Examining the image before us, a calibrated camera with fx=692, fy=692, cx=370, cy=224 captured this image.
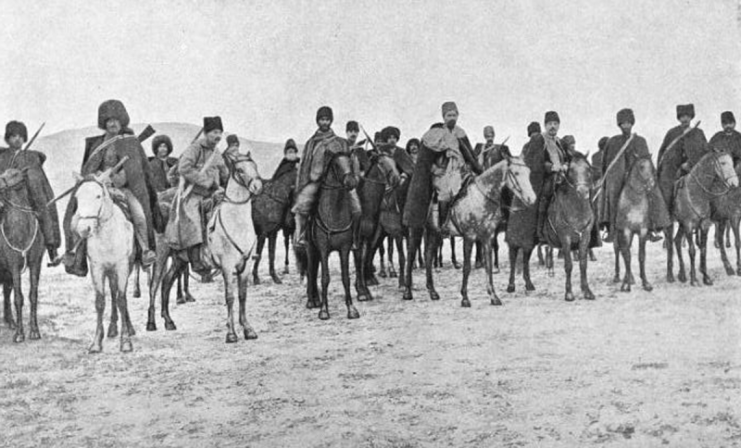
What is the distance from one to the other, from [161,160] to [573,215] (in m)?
6.02

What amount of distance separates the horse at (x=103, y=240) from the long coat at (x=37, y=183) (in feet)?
3.27

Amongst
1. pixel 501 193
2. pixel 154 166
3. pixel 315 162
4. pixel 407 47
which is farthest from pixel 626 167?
pixel 154 166

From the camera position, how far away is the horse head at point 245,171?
7236mm

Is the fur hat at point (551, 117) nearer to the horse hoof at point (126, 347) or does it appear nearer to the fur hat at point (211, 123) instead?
the fur hat at point (211, 123)

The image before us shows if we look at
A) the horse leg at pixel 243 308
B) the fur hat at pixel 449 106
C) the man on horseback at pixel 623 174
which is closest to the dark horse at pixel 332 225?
the horse leg at pixel 243 308

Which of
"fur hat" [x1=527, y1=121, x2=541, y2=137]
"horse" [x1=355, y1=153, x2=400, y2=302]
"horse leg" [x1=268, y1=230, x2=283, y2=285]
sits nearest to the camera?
"horse" [x1=355, y1=153, x2=400, y2=302]

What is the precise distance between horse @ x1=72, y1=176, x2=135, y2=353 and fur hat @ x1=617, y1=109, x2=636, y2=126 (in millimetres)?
6617

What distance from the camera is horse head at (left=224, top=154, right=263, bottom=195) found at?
7.24 meters

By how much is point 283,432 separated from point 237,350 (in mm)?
2360

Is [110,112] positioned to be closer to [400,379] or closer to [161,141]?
[161,141]

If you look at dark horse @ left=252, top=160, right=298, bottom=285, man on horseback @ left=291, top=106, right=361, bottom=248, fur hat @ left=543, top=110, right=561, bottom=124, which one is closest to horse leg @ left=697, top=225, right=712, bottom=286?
fur hat @ left=543, top=110, right=561, bottom=124

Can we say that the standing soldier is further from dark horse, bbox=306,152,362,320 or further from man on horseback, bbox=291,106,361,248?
dark horse, bbox=306,152,362,320

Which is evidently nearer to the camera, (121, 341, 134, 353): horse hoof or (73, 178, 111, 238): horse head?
(73, 178, 111, 238): horse head

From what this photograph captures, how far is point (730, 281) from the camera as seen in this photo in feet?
33.0
